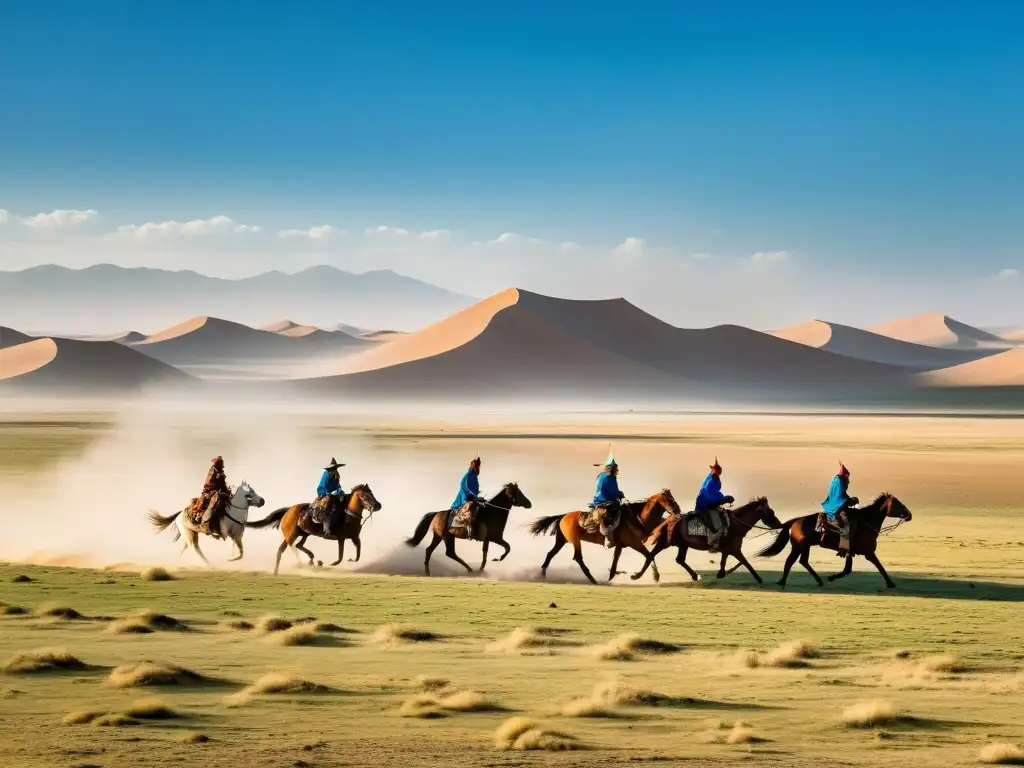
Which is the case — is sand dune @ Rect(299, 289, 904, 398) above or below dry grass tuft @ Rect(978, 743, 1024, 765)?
above

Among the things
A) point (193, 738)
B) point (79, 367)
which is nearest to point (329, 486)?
point (193, 738)

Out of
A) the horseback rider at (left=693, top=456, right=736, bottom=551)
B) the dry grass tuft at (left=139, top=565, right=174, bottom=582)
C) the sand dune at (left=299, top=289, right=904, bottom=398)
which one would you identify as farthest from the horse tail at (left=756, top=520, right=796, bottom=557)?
the sand dune at (left=299, top=289, right=904, bottom=398)

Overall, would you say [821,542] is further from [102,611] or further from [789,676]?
[102,611]

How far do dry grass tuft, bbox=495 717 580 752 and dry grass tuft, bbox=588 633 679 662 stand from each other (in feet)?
12.8

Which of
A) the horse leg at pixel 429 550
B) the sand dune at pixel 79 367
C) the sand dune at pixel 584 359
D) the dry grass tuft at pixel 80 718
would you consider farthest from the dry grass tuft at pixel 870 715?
the sand dune at pixel 79 367

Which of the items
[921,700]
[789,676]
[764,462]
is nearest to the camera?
[921,700]

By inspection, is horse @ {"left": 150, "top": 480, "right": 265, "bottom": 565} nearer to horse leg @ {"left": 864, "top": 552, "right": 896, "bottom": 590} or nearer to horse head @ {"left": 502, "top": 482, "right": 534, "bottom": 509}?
horse head @ {"left": 502, "top": 482, "right": 534, "bottom": 509}

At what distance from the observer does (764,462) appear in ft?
172

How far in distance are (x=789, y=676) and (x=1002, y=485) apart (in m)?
31.2

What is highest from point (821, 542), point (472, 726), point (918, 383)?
point (918, 383)

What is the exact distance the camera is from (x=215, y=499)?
24250 mm

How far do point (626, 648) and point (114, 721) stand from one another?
5744 millimetres

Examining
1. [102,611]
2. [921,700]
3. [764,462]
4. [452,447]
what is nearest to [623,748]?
[921,700]

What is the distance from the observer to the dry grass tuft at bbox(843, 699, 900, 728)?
12648 millimetres
